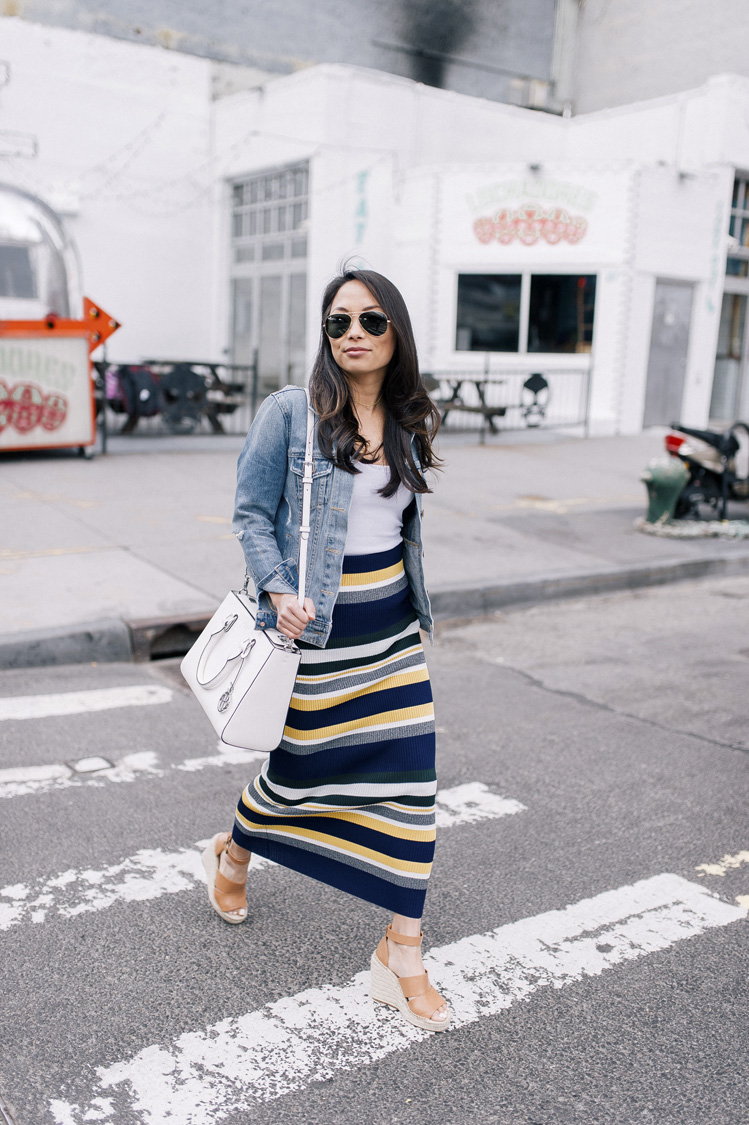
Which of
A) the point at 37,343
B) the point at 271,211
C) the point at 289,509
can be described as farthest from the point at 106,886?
the point at 271,211

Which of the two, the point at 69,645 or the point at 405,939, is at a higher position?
the point at 405,939

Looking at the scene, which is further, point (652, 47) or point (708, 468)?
point (652, 47)

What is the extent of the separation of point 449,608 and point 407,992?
4.74m

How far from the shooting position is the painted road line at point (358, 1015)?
246cm

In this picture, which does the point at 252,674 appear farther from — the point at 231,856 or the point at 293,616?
the point at 231,856

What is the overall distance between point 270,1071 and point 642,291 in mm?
17604

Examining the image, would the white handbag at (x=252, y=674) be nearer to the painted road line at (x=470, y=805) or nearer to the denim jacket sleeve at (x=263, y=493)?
the denim jacket sleeve at (x=263, y=493)

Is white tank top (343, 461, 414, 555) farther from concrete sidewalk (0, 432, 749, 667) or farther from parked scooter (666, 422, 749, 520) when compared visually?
parked scooter (666, 422, 749, 520)

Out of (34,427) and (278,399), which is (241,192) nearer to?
(34,427)

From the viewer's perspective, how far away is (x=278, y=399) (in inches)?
114

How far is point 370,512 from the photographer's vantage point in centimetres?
293

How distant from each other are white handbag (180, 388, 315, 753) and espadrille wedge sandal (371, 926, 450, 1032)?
2.30ft

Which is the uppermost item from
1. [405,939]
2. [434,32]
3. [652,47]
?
[434,32]

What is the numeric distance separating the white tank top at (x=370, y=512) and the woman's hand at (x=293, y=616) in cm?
22
